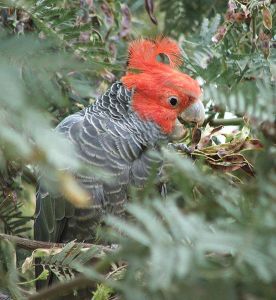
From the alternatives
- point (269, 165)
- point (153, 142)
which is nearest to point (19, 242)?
point (153, 142)

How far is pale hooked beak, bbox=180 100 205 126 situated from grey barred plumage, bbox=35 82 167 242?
0.57 ft

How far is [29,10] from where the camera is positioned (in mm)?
1804

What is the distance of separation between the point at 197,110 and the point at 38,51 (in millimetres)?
1787

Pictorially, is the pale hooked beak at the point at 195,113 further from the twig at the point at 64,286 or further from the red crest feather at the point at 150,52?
the twig at the point at 64,286

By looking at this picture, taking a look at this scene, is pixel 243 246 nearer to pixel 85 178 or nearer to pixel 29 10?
pixel 29 10

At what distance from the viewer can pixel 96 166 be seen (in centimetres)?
228

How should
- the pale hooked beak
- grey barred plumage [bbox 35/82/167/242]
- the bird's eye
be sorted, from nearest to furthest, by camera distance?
grey barred plumage [bbox 35/82/167/242]
the pale hooked beak
the bird's eye

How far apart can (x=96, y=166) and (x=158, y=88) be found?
462 mm

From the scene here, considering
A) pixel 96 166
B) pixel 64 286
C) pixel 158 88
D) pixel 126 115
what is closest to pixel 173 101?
pixel 158 88

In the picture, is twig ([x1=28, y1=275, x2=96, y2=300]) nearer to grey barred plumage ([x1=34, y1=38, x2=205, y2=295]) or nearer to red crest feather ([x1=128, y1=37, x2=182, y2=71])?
grey barred plumage ([x1=34, y1=38, x2=205, y2=295])

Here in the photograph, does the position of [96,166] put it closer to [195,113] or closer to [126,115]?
[126,115]

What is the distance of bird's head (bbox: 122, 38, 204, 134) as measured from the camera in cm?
247

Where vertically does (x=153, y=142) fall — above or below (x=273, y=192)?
below

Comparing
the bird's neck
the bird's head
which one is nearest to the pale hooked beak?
the bird's head
